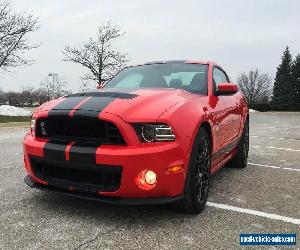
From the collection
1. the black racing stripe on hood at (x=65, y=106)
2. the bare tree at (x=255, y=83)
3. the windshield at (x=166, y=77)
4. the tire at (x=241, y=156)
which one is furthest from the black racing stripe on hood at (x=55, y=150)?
the bare tree at (x=255, y=83)

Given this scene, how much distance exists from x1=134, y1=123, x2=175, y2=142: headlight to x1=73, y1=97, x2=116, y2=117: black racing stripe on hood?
35 cm

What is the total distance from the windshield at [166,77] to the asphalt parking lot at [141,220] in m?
1.28

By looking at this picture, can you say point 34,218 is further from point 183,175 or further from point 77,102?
point 183,175

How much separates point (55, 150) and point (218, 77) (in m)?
2.76

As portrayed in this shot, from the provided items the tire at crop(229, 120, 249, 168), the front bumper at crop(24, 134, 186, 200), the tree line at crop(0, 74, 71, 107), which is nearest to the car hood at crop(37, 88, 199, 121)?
the front bumper at crop(24, 134, 186, 200)

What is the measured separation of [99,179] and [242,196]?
1869mm

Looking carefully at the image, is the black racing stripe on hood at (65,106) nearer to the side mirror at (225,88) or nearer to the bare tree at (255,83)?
the side mirror at (225,88)

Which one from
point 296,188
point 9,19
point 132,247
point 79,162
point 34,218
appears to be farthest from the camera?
point 9,19

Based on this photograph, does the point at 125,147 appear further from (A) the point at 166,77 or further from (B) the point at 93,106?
(A) the point at 166,77

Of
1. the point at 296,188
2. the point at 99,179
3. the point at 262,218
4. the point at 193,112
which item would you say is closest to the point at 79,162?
the point at 99,179

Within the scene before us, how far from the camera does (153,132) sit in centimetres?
326

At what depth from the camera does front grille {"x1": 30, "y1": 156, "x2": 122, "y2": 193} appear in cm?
324

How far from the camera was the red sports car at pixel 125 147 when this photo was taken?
126 inches

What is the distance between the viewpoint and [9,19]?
23922 mm
